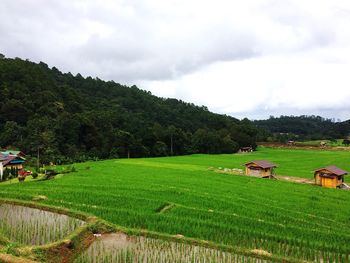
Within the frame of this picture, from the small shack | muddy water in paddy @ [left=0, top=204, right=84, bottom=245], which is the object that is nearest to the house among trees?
muddy water in paddy @ [left=0, top=204, right=84, bottom=245]

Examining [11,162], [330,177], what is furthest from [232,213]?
[11,162]

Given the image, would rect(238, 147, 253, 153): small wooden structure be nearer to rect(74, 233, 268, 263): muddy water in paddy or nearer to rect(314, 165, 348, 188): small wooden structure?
rect(314, 165, 348, 188): small wooden structure

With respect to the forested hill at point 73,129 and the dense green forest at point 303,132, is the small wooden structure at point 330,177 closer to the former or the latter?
the forested hill at point 73,129

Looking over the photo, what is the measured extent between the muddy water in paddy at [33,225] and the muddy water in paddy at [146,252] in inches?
86.8

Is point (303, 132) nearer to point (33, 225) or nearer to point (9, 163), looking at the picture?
point (9, 163)

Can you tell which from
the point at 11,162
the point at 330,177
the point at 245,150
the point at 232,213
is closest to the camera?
the point at 232,213

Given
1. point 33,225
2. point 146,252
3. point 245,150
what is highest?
point 245,150

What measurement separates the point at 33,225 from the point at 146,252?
6.22 m

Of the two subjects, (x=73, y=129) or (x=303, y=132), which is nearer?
(x=73, y=129)

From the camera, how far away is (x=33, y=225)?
15820 millimetres

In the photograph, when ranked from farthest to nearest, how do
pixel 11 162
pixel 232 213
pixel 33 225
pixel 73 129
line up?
pixel 73 129 → pixel 11 162 → pixel 232 213 → pixel 33 225

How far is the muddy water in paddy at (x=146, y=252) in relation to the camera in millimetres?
11930

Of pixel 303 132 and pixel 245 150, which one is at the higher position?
pixel 303 132

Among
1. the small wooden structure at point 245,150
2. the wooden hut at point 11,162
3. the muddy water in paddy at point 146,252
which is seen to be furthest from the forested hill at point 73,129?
Answer: the muddy water in paddy at point 146,252
